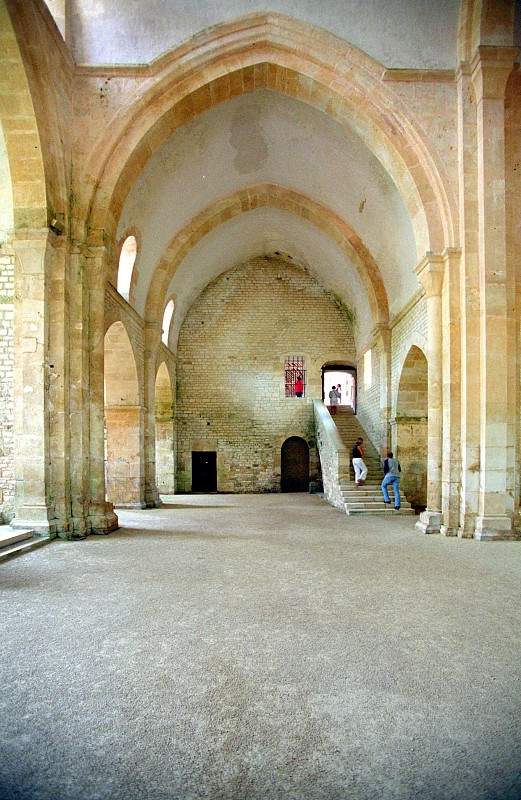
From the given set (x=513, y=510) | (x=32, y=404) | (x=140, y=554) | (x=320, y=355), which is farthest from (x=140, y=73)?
(x=320, y=355)

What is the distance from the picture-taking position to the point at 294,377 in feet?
66.0

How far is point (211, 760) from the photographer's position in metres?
2.39

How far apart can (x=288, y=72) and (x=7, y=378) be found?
771cm

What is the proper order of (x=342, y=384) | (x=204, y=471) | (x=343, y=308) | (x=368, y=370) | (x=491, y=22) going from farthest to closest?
(x=342, y=384) < (x=204, y=471) < (x=343, y=308) < (x=368, y=370) < (x=491, y=22)

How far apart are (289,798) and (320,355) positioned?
18.2 meters

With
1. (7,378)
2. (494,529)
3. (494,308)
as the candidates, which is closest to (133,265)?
(7,378)

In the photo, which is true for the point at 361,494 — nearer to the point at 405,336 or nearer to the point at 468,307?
the point at 405,336

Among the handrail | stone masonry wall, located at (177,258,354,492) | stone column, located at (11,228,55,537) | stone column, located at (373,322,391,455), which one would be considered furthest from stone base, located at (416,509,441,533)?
stone masonry wall, located at (177,258,354,492)

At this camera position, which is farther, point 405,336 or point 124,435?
point 124,435

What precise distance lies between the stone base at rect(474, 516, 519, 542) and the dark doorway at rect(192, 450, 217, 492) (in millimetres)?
12761

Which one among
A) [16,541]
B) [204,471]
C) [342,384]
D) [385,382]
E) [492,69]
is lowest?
[204,471]

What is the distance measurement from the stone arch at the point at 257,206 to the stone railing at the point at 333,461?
3.64m

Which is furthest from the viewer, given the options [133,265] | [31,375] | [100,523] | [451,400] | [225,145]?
[133,265]

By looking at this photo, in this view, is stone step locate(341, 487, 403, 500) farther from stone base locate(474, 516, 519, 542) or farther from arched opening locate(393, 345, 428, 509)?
stone base locate(474, 516, 519, 542)
